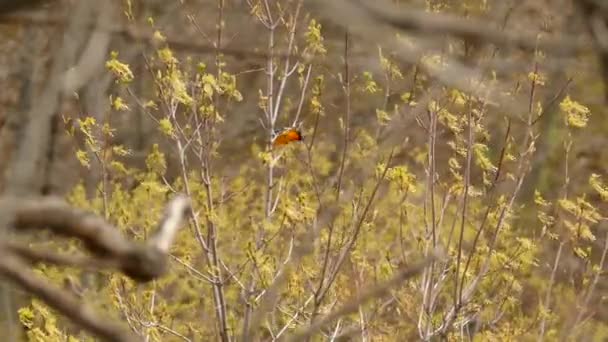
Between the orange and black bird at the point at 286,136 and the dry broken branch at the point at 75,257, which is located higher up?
the dry broken branch at the point at 75,257

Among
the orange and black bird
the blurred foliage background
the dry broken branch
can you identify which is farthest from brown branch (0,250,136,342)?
the orange and black bird

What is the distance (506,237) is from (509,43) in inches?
218

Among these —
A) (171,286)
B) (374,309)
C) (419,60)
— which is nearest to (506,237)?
(374,309)

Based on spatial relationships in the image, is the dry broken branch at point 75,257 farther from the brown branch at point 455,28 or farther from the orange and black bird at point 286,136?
the orange and black bird at point 286,136

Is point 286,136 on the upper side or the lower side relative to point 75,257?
lower

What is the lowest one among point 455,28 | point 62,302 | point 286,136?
point 286,136

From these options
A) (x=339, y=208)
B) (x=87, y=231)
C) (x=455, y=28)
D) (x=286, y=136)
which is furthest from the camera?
(x=286, y=136)

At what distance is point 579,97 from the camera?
11.2 m

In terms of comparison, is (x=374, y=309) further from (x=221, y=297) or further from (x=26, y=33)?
(x=26, y=33)

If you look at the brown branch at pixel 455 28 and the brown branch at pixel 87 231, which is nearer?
the brown branch at pixel 455 28

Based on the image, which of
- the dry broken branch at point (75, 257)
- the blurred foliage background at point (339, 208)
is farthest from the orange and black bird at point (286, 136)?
the dry broken branch at point (75, 257)

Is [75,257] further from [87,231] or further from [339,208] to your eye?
[339,208]

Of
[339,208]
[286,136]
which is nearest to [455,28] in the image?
[339,208]

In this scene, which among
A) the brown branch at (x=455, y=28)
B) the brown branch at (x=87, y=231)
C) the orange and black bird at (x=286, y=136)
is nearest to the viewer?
the brown branch at (x=455, y=28)
